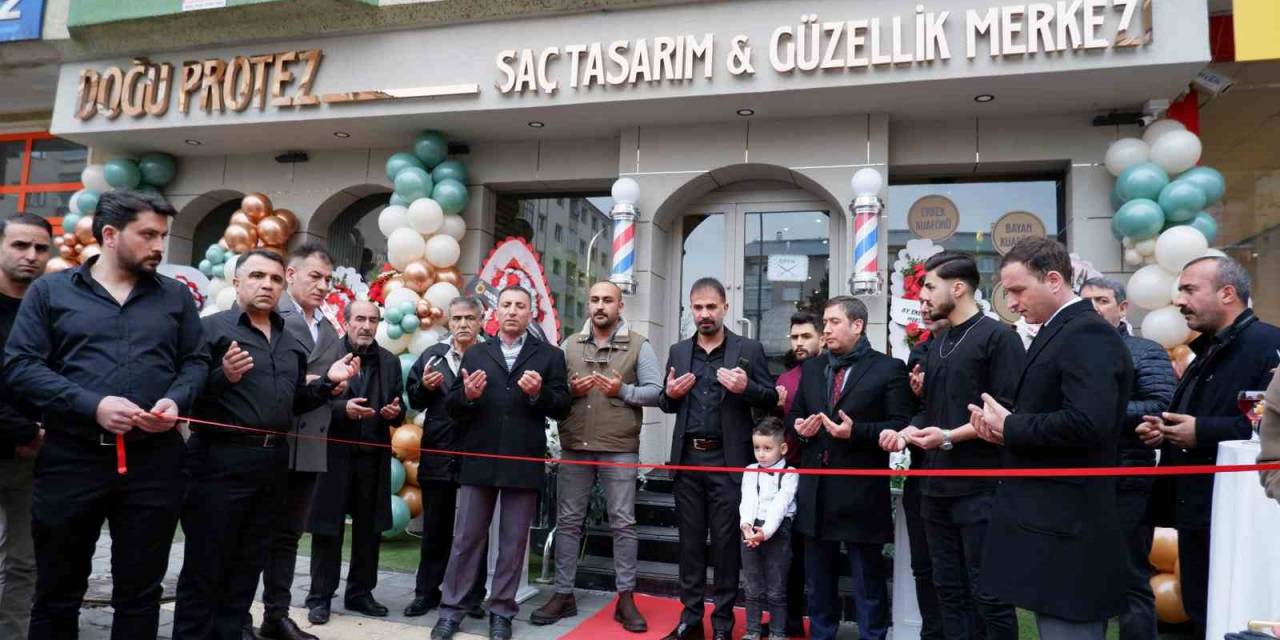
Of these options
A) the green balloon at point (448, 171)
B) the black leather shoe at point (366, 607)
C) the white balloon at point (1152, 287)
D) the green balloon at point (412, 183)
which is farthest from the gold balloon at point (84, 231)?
the white balloon at point (1152, 287)

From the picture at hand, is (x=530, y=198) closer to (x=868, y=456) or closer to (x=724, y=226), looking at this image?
(x=724, y=226)

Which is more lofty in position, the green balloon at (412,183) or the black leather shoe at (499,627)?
the green balloon at (412,183)

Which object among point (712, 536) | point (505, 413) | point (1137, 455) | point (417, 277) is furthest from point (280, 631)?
point (1137, 455)

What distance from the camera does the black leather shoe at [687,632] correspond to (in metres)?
4.45

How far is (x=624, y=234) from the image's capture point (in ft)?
23.5

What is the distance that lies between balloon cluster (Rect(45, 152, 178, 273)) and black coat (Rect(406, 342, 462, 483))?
17.6 feet

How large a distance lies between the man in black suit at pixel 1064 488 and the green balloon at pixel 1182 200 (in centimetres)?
405

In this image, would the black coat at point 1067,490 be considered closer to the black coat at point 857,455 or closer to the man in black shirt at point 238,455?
the black coat at point 857,455

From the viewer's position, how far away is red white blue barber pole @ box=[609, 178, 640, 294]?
23.4ft

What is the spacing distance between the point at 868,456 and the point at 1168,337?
3063 millimetres

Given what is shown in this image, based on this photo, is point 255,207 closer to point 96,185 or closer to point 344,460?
point 96,185

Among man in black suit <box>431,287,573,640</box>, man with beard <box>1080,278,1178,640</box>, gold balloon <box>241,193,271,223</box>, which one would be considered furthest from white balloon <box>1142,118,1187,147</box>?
gold balloon <box>241,193,271,223</box>

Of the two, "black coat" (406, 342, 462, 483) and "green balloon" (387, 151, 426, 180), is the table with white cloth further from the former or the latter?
"green balloon" (387, 151, 426, 180)

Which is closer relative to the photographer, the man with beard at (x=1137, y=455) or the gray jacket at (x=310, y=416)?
the man with beard at (x=1137, y=455)
